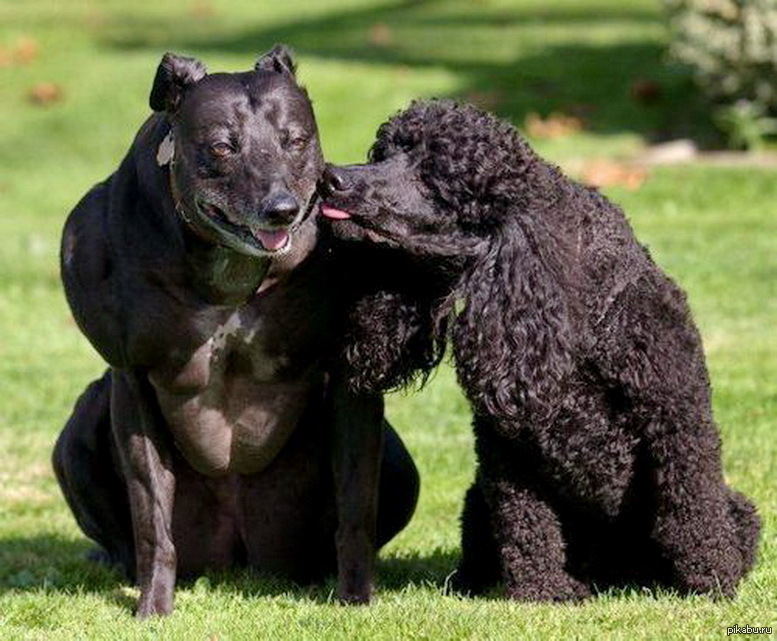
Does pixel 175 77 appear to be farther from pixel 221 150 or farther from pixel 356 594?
pixel 356 594

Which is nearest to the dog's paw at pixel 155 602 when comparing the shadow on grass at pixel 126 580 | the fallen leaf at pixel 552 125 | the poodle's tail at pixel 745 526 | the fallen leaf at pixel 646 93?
the shadow on grass at pixel 126 580

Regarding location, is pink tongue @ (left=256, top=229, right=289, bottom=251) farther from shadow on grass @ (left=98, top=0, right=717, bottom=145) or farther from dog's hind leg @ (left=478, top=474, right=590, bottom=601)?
shadow on grass @ (left=98, top=0, right=717, bottom=145)

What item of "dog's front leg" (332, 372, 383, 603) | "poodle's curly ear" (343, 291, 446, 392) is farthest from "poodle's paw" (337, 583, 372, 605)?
"poodle's curly ear" (343, 291, 446, 392)

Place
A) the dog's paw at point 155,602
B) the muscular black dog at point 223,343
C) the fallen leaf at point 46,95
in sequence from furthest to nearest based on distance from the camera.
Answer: the fallen leaf at point 46,95 → the dog's paw at point 155,602 → the muscular black dog at point 223,343

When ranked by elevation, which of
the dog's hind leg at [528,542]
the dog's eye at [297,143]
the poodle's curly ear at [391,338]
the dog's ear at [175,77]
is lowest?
the dog's hind leg at [528,542]

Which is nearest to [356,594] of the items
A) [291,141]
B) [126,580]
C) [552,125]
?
[126,580]

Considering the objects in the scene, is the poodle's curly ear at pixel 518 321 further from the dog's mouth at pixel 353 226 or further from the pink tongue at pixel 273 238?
the pink tongue at pixel 273 238

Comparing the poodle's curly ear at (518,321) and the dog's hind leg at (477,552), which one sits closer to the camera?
the poodle's curly ear at (518,321)

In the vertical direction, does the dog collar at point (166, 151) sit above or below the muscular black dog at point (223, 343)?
above

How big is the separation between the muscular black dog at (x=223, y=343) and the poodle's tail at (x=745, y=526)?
46.8 inches

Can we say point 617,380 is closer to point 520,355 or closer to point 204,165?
point 520,355

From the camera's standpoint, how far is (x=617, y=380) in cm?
509

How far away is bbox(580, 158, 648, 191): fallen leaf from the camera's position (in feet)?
47.5

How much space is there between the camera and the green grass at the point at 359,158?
17.4ft
